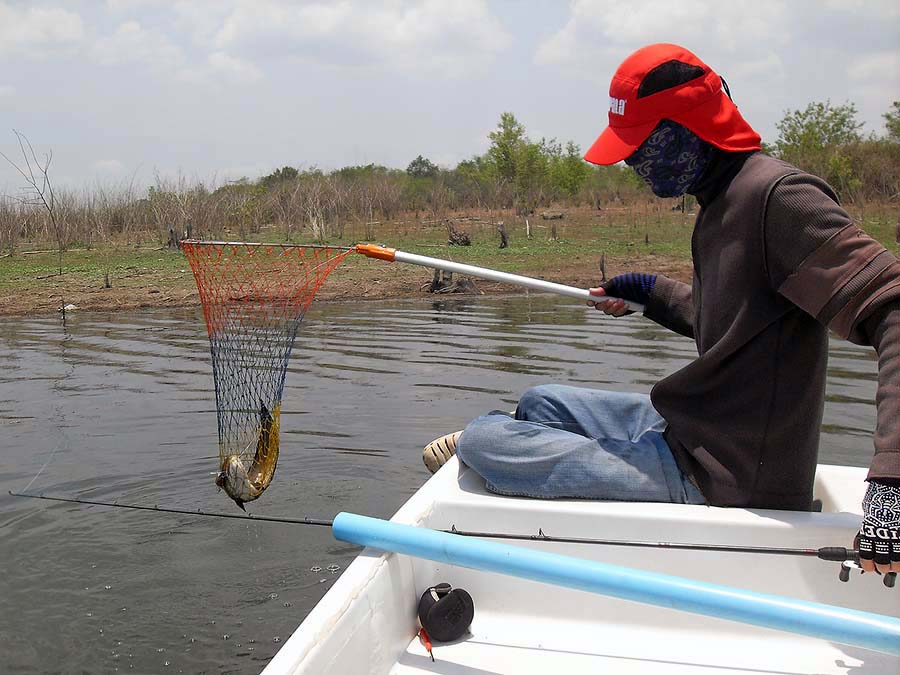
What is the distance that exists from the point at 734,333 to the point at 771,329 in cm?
9

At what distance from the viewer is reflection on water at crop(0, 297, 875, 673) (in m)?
3.47

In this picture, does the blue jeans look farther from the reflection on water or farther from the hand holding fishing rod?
the reflection on water

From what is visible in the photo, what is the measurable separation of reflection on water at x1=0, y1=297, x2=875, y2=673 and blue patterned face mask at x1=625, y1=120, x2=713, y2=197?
218cm

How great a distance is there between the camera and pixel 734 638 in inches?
90.0

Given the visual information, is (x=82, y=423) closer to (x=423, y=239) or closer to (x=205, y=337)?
(x=205, y=337)

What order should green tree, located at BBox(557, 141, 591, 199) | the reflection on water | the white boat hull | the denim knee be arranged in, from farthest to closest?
1. green tree, located at BBox(557, 141, 591, 199)
2. the reflection on water
3. the denim knee
4. the white boat hull

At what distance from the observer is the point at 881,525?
1.85m

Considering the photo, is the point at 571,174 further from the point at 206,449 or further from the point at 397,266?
the point at 206,449

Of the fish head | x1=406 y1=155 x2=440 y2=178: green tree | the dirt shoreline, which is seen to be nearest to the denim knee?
the fish head

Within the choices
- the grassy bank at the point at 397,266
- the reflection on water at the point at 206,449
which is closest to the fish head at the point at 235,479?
the reflection on water at the point at 206,449

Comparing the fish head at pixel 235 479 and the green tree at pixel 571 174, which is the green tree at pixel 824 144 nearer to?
the green tree at pixel 571 174

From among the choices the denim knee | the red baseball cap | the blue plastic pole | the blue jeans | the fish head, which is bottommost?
the fish head

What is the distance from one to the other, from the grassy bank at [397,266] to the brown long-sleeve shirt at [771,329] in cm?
1194

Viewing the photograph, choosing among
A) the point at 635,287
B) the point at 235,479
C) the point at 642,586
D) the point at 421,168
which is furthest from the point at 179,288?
the point at 421,168
